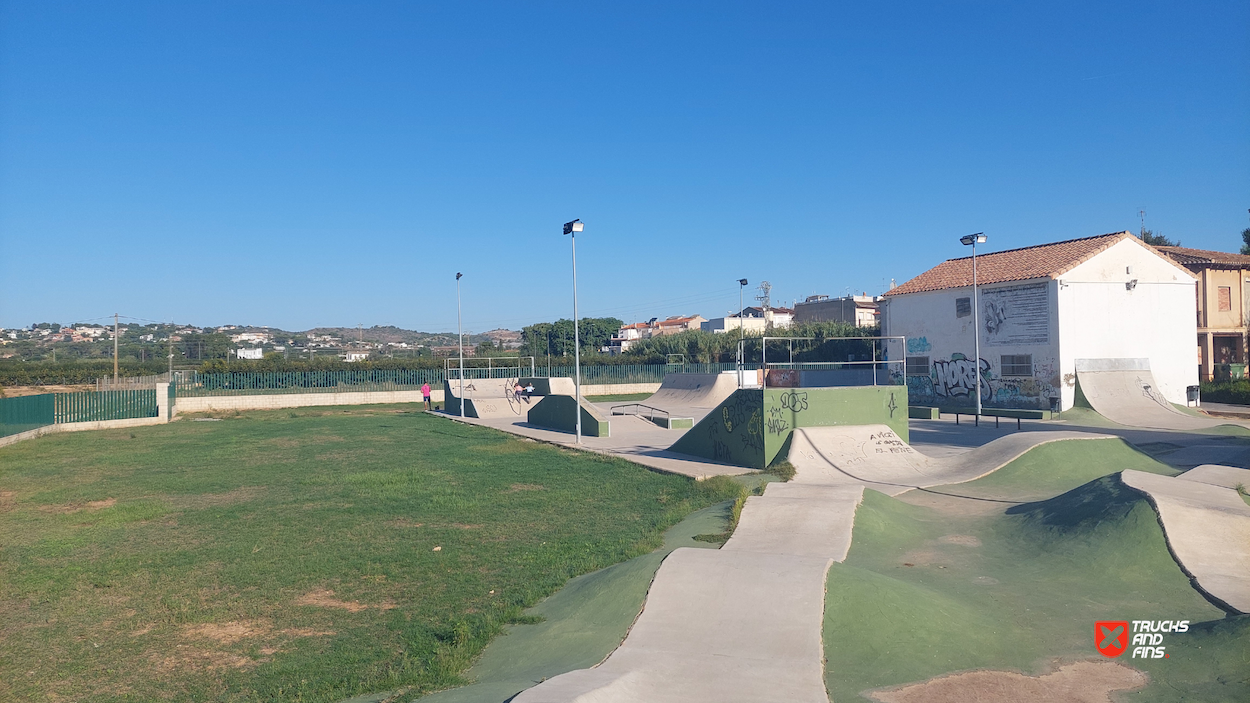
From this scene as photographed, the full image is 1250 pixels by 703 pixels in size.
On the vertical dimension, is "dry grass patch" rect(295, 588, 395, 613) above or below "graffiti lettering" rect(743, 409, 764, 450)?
below

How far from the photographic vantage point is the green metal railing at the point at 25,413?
25.8 metres

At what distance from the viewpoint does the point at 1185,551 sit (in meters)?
8.17

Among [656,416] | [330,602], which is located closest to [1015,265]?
[656,416]

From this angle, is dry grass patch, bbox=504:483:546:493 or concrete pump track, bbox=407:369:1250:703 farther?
dry grass patch, bbox=504:483:546:493

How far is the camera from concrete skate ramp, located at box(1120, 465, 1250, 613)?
7445 millimetres

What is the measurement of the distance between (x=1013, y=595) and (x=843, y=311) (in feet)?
218

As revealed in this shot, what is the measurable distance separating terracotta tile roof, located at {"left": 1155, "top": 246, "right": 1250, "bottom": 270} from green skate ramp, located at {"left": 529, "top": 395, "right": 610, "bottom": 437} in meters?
29.8

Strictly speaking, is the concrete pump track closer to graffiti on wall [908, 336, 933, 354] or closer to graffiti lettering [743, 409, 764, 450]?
graffiti lettering [743, 409, 764, 450]

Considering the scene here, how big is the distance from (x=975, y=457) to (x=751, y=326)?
74.5 metres

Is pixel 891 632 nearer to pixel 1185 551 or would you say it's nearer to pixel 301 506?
pixel 1185 551

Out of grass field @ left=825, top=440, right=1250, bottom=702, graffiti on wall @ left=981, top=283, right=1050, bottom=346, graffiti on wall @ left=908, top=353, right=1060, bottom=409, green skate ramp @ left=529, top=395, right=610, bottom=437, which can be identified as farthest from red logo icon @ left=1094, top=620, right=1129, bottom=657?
graffiti on wall @ left=981, top=283, right=1050, bottom=346

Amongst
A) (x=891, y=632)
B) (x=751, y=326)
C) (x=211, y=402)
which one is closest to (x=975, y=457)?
(x=891, y=632)

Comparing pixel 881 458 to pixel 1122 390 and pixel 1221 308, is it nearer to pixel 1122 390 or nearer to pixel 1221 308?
pixel 1122 390

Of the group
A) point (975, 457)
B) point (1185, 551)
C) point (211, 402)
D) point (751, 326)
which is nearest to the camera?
point (1185, 551)
